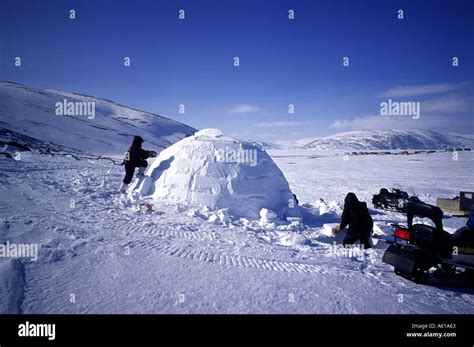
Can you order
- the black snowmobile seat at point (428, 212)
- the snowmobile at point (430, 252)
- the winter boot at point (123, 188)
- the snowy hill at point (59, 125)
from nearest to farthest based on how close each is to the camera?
the black snowmobile seat at point (428, 212)
the snowmobile at point (430, 252)
the winter boot at point (123, 188)
the snowy hill at point (59, 125)

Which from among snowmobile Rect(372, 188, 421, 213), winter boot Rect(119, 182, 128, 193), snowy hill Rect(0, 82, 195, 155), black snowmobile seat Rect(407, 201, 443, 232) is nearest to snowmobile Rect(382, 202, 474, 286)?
black snowmobile seat Rect(407, 201, 443, 232)

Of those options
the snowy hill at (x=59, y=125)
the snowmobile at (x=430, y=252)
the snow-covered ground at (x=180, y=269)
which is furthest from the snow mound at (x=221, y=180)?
the snowy hill at (x=59, y=125)

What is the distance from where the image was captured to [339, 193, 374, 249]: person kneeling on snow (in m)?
5.72

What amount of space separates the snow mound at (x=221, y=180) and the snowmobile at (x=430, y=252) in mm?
3754

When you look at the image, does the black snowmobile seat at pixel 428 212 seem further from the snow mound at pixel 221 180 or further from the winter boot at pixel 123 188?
the winter boot at pixel 123 188

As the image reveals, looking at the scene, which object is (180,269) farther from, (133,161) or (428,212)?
(133,161)

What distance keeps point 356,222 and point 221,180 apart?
368 cm

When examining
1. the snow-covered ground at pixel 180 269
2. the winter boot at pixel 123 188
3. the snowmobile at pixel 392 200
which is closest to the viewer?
the snow-covered ground at pixel 180 269

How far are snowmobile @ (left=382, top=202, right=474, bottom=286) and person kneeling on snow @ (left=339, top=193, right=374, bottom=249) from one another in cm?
134

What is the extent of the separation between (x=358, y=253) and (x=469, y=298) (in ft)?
5.57

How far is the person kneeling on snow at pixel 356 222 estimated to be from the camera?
5723 millimetres

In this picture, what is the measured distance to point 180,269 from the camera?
4.00m

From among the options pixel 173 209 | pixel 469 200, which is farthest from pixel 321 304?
pixel 469 200
